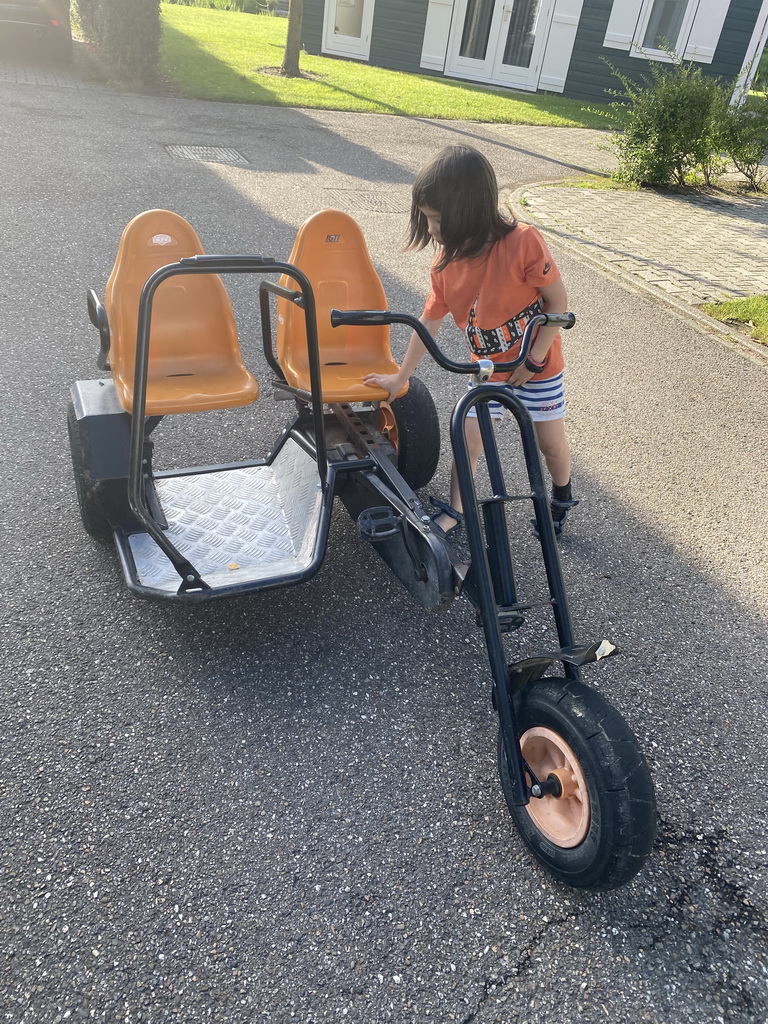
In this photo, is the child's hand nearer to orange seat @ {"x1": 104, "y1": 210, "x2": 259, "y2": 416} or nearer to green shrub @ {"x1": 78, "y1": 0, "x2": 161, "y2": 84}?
orange seat @ {"x1": 104, "y1": 210, "x2": 259, "y2": 416}

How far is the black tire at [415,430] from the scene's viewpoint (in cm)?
321

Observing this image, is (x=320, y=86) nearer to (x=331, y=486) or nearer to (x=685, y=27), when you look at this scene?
(x=685, y=27)

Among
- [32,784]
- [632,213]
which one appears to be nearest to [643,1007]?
[32,784]

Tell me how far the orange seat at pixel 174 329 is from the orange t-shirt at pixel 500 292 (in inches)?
32.4

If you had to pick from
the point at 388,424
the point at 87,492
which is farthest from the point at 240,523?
the point at 388,424

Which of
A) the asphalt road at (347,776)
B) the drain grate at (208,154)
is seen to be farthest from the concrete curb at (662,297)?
the drain grate at (208,154)

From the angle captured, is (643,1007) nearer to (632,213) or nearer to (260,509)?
(260,509)

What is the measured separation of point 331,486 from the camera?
2838mm

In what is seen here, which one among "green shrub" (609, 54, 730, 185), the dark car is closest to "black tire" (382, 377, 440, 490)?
"green shrub" (609, 54, 730, 185)

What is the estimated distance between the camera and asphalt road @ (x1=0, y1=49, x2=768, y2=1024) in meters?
1.78

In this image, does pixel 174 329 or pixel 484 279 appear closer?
pixel 484 279

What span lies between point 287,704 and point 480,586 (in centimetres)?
79

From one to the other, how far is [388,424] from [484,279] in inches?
34.6

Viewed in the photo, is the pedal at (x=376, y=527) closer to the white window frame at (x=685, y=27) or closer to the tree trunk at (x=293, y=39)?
the tree trunk at (x=293, y=39)
